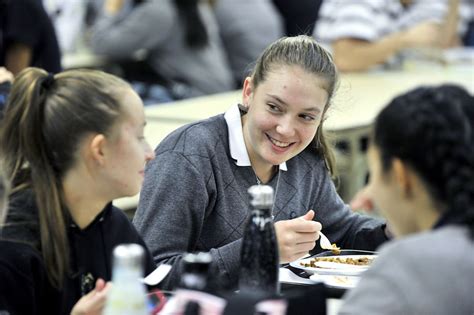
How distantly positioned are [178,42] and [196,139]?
3.51 meters

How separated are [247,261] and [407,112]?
0.52 metres

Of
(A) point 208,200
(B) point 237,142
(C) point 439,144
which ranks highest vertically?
(C) point 439,144

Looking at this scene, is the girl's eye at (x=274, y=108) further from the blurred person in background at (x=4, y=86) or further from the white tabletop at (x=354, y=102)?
the white tabletop at (x=354, y=102)

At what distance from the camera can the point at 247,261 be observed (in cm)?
192

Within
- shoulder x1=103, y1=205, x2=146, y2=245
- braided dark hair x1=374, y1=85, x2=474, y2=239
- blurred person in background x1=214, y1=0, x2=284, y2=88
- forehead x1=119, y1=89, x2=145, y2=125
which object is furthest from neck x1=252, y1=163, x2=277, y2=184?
blurred person in background x1=214, y1=0, x2=284, y2=88

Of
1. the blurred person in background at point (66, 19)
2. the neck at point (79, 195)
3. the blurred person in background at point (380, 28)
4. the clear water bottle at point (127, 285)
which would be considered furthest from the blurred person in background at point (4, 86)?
the blurred person in background at point (66, 19)

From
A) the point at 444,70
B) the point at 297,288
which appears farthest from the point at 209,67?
the point at 297,288

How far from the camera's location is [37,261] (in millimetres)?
1835

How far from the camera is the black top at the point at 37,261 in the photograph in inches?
71.4

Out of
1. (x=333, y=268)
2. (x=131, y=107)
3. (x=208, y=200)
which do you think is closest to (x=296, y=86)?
(x=208, y=200)

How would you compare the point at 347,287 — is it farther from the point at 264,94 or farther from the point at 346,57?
the point at 346,57

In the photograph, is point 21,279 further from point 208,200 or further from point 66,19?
point 66,19

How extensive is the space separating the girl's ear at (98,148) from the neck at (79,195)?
0.13 feet

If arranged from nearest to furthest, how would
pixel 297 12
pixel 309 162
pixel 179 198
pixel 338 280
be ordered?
pixel 338 280 < pixel 179 198 < pixel 309 162 < pixel 297 12
